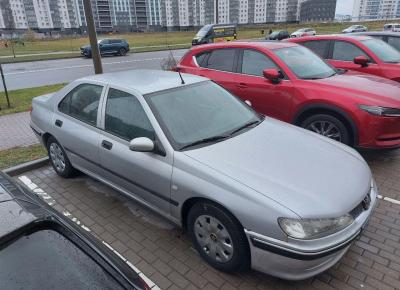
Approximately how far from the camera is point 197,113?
3.48 metres

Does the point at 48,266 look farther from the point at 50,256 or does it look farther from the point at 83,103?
the point at 83,103

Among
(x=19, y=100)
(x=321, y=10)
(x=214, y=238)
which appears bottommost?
(x=321, y=10)

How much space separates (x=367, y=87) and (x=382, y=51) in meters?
2.87

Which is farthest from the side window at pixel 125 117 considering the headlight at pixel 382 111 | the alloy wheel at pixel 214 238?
the headlight at pixel 382 111

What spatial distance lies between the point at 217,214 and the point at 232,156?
1.73ft

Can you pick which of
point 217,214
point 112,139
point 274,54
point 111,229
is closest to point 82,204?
point 111,229

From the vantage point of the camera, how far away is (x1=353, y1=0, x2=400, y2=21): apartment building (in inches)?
5625

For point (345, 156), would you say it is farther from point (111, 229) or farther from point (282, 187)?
point (111, 229)

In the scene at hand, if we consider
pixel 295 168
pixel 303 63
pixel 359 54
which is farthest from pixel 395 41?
pixel 295 168

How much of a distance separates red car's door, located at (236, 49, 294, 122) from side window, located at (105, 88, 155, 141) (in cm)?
261

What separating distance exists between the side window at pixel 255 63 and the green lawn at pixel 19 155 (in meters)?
3.66

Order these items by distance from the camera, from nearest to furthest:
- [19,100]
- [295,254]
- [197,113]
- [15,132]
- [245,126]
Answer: [295,254], [197,113], [245,126], [15,132], [19,100]

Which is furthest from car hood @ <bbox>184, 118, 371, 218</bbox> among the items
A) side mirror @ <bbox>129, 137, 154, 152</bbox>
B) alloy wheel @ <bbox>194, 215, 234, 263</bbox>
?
alloy wheel @ <bbox>194, 215, 234, 263</bbox>

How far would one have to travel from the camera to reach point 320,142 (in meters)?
3.45
